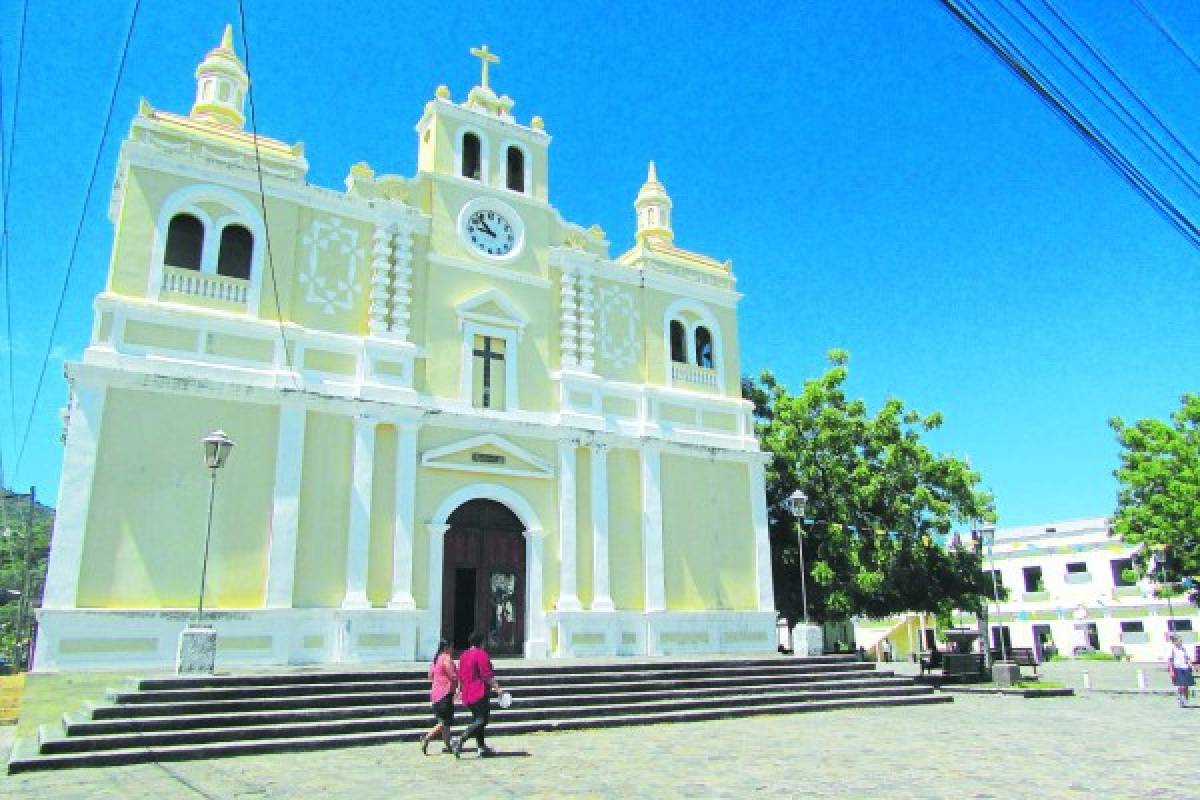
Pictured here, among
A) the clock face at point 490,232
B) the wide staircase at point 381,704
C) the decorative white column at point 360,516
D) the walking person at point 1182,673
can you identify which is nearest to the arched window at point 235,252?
the decorative white column at point 360,516

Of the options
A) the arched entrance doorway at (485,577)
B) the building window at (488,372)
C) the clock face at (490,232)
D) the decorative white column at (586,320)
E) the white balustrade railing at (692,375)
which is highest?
the clock face at (490,232)

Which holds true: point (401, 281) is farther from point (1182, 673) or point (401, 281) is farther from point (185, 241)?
point (1182, 673)

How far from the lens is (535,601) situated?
18391 mm

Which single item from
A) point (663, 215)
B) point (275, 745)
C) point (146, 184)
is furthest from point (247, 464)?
point (663, 215)

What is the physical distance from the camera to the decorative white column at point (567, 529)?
18578 mm

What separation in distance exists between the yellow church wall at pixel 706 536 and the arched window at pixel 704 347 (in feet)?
9.39

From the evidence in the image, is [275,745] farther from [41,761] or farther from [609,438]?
[609,438]

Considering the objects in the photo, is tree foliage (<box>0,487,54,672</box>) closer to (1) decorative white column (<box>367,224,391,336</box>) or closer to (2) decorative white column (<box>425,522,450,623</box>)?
(1) decorative white column (<box>367,224,391,336</box>)

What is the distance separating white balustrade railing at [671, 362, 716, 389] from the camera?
22141mm

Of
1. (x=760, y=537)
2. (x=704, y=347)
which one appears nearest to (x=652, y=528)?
(x=760, y=537)

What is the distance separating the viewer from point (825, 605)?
23938 millimetres

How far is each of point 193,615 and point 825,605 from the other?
16142 mm

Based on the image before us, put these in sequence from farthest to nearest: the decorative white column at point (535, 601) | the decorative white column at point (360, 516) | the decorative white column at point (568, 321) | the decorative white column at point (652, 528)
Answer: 1. the decorative white column at point (568, 321)
2. the decorative white column at point (652, 528)
3. the decorative white column at point (535, 601)
4. the decorative white column at point (360, 516)

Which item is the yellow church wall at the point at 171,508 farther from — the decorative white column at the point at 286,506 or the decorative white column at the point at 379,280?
the decorative white column at the point at 379,280
